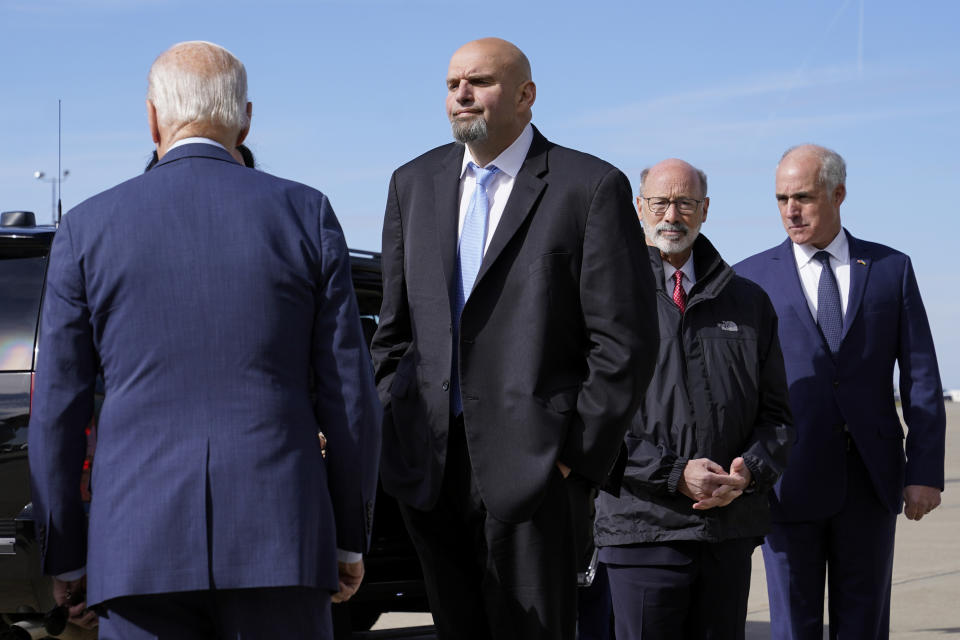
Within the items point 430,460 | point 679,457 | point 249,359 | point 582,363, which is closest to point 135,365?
point 249,359

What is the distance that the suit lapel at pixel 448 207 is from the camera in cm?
379

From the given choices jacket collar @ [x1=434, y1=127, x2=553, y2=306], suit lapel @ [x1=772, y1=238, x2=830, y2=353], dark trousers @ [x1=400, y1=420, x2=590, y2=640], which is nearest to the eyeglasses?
suit lapel @ [x1=772, y1=238, x2=830, y2=353]

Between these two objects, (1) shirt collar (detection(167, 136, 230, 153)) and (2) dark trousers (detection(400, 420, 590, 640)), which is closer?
(1) shirt collar (detection(167, 136, 230, 153))

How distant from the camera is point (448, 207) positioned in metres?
3.86

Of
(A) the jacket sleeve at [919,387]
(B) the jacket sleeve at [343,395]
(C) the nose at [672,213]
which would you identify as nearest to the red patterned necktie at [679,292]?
(C) the nose at [672,213]

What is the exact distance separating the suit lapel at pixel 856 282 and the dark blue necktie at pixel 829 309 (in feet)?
0.11

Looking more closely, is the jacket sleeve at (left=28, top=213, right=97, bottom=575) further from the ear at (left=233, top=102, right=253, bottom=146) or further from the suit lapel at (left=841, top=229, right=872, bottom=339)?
the suit lapel at (left=841, top=229, right=872, bottom=339)

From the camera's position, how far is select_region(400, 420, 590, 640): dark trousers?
3637 millimetres

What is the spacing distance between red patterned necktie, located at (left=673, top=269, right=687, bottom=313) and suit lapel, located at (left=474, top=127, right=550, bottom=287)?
1.15 meters

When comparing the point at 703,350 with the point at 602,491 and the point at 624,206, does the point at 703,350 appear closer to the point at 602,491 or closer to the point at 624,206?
the point at 602,491

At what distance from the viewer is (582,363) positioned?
3.73 metres

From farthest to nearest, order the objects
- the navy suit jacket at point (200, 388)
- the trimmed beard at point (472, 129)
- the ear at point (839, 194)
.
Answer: the ear at point (839, 194)
the trimmed beard at point (472, 129)
the navy suit jacket at point (200, 388)

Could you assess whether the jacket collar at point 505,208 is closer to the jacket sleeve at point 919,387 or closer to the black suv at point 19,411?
the black suv at point 19,411

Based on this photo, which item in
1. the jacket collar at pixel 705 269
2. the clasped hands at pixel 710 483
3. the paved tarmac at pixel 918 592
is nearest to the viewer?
the clasped hands at pixel 710 483
